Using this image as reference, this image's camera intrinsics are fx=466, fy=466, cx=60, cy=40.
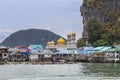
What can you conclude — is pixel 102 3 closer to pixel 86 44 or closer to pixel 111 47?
pixel 86 44

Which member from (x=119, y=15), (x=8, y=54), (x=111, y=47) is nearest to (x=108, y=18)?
(x=119, y=15)

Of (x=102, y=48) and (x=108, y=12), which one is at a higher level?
(x=108, y=12)

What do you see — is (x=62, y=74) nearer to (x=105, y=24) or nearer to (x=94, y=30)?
(x=94, y=30)

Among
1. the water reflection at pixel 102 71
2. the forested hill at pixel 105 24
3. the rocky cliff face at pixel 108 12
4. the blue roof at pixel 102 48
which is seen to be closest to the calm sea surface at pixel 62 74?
the water reflection at pixel 102 71

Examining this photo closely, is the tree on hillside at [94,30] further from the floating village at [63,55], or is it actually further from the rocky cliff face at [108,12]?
the rocky cliff face at [108,12]

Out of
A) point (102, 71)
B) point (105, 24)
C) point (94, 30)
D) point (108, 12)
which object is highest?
point (108, 12)

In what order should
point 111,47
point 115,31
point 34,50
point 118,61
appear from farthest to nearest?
point 34,50 → point 115,31 → point 111,47 → point 118,61

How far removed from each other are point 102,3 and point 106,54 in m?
38.9

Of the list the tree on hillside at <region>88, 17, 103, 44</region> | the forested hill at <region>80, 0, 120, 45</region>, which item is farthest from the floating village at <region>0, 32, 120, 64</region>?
the forested hill at <region>80, 0, 120, 45</region>

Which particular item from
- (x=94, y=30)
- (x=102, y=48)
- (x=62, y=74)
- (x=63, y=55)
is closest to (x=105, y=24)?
(x=94, y=30)

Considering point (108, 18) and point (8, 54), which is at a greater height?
point (108, 18)

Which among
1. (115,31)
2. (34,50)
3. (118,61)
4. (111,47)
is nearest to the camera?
(118,61)

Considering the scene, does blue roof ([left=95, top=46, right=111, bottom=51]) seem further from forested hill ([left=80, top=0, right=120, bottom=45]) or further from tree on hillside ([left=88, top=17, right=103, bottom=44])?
tree on hillside ([left=88, top=17, right=103, bottom=44])

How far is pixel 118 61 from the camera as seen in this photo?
158m
